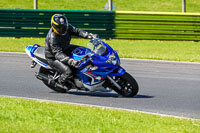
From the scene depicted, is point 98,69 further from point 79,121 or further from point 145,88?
point 79,121

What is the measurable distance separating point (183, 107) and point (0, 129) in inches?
150

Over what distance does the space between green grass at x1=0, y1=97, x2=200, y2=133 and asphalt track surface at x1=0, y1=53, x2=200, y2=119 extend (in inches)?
36.5

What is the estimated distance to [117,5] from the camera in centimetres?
3975

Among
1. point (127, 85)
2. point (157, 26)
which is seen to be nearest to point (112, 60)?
point (127, 85)

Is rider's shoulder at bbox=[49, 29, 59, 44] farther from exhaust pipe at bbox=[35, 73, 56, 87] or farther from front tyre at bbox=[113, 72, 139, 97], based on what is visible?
front tyre at bbox=[113, 72, 139, 97]

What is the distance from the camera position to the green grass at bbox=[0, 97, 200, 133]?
22.5 feet

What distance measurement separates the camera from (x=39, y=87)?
37.0 feet

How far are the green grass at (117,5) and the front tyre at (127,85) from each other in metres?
28.6

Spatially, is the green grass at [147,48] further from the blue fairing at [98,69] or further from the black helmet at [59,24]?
the black helmet at [59,24]

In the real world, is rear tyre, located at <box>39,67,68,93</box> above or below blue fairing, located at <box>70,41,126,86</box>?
below

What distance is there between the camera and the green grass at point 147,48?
1565cm

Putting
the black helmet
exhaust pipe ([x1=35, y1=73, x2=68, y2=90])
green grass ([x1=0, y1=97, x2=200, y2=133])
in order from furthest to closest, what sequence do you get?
exhaust pipe ([x1=35, y1=73, x2=68, y2=90]) → the black helmet → green grass ([x1=0, y1=97, x2=200, y2=133])

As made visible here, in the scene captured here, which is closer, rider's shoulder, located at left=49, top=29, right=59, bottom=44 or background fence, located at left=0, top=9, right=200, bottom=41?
rider's shoulder, located at left=49, top=29, right=59, bottom=44

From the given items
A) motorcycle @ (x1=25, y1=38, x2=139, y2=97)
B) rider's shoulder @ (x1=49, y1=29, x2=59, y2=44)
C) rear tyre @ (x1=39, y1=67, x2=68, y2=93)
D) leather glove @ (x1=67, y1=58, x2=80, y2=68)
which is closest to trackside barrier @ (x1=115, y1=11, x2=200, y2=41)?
rear tyre @ (x1=39, y1=67, x2=68, y2=93)
